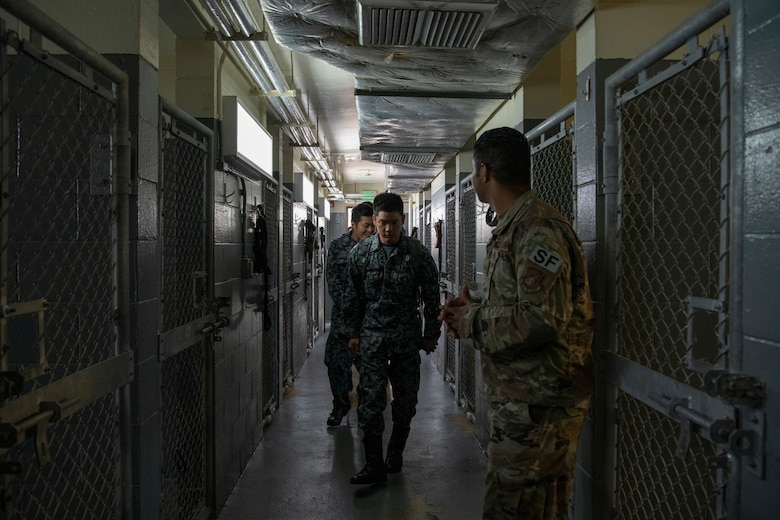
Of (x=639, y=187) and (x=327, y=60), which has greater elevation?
(x=327, y=60)

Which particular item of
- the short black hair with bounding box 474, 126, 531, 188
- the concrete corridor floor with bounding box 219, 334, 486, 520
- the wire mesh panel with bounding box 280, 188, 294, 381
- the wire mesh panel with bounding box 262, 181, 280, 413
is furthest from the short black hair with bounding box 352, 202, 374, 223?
the short black hair with bounding box 474, 126, 531, 188

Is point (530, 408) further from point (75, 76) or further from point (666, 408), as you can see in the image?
point (75, 76)

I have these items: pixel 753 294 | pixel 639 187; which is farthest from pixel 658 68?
pixel 753 294

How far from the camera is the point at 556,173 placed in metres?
2.65

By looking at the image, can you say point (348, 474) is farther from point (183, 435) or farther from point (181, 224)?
point (181, 224)

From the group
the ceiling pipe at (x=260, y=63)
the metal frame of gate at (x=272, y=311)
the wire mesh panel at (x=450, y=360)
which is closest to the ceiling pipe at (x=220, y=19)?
the ceiling pipe at (x=260, y=63)

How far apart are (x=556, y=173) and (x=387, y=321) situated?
128cm

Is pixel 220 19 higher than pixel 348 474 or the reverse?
higher

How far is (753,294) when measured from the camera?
1.14 m

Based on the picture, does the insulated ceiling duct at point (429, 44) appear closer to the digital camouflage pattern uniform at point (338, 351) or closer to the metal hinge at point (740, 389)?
the digital camouflage pattern uniform at point (338, 351)

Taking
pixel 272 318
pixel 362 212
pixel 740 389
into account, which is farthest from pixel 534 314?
pixel 272 318

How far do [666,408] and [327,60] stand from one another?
7.14 feet

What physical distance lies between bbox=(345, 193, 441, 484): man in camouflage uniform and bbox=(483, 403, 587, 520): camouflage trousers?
1.45m

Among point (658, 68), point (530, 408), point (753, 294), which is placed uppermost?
point (658, 68)
